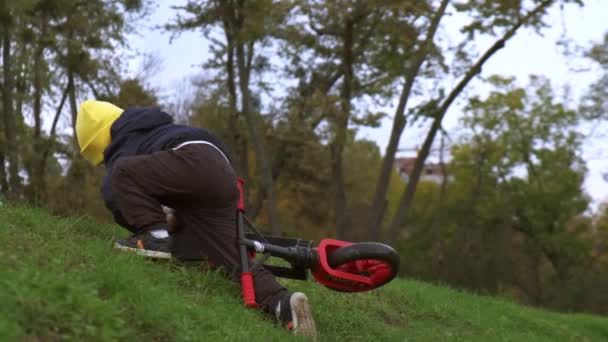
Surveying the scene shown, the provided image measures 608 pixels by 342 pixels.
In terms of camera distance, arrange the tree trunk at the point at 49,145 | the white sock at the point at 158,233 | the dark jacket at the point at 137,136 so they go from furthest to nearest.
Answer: the tree trunk at the point at 49,145
the dark jacket at the point at 137,136
the white sock at the point at 158,233

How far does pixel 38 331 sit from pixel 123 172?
1894 mm

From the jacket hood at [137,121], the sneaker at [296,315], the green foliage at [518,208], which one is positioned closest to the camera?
the sneaker at [296,315]

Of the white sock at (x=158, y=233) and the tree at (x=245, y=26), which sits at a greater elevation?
the tree at (x=245, y=26)

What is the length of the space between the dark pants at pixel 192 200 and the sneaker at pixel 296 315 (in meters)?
0.12

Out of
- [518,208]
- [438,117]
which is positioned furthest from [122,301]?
[518,208]

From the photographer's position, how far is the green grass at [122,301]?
3504 millimetres

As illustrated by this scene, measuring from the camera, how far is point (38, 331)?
338 centimetres

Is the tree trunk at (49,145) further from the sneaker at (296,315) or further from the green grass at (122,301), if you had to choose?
the sneaker at (296,315)

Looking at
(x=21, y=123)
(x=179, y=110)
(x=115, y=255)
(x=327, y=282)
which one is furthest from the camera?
(x=179, y=110)

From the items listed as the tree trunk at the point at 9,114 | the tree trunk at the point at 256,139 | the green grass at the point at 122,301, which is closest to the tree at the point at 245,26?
the tree trunk at the point at 256,139

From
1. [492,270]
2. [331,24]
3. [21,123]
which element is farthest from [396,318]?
[492,270]

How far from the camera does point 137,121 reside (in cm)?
553

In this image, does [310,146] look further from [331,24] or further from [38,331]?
[38,331]

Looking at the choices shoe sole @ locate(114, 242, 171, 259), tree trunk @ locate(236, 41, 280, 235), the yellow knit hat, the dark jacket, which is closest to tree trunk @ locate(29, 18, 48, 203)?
Result: tree trunk @ locate(236, 41, 280, 235)
